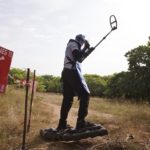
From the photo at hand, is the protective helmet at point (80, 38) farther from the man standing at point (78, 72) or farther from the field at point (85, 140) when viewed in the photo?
the field at point (85, 140)

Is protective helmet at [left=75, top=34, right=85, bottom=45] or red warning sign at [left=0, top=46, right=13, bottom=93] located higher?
protective helmet at [left=75, top=34, right=85, bottom=45]

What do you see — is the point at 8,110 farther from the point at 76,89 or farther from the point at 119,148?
the point at 119,148

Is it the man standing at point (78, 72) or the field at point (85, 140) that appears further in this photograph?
the man standing at point (78, 72)

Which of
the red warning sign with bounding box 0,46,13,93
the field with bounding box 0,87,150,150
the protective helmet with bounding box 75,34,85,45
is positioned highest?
the protective helmet with bounding box 75,34,85,45

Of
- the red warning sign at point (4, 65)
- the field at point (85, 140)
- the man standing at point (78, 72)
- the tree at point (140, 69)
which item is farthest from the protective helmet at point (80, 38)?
the tree at point (140, 69)

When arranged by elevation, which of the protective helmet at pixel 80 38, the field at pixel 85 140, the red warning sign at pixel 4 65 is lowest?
the field at pixel 85 140

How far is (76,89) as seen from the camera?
8.27 meters

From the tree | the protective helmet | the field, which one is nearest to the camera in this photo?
the field

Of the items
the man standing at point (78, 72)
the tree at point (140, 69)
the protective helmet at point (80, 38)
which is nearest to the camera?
the man standing at point (78, 72)

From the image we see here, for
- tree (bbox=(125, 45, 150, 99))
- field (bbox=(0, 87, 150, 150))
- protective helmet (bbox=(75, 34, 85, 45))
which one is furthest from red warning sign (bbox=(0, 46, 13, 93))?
tree (bbox=(125, 45, 150, 99))

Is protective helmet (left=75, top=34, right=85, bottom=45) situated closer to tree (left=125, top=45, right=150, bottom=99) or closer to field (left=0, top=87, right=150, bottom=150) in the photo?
field (left=0, top=87, right=150, bottom=150)

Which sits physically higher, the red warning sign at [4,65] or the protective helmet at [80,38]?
the protective helmet at [80,38]

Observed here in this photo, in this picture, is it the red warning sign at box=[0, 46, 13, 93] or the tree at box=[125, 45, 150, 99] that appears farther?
the tree at box=[125, 45, 150, 99]

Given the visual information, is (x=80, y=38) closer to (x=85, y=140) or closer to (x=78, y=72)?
(x=78, y=72)
